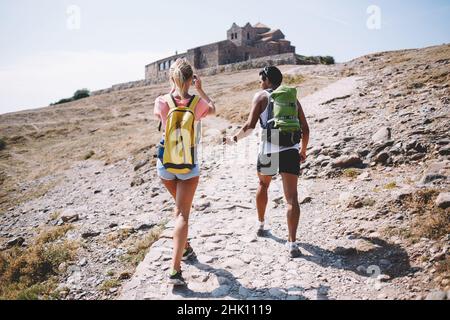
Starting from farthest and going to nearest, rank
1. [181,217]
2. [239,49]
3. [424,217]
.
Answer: [239,49], [424,217], [181,217]

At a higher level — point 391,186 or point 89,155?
point 391,186

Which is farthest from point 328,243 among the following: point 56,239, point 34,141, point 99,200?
point 34,141

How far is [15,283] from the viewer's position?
588cm

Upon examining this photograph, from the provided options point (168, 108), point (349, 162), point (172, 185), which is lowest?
point (349, 162)

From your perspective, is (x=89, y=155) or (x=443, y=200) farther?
(x=89, y=155)

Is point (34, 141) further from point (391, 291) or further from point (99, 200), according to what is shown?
point (391, 291)

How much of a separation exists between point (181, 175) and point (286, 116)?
1.72 m

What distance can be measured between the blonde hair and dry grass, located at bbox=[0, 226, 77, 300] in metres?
3.56

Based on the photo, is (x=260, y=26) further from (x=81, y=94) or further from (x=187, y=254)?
(x=187, y=254)

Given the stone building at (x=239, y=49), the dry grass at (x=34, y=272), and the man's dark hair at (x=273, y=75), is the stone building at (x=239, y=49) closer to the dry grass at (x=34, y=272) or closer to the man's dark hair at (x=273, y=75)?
the dry grass at (x=34, y=272)

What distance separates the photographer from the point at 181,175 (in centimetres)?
422

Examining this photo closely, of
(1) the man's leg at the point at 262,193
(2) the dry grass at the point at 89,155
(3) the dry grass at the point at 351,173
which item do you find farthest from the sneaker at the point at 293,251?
(2) the dry grass at the point at 89,155

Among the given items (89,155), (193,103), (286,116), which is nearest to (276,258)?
(286,116)

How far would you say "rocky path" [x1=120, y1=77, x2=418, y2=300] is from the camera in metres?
4.24
